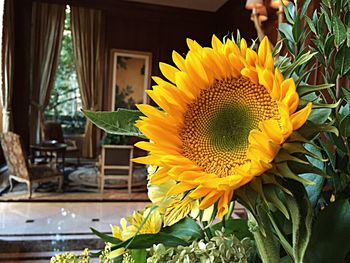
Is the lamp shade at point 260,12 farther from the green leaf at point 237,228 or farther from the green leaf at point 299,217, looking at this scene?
the green leaf at point 299,217

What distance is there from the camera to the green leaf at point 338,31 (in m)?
0.47

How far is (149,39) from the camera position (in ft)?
28.3

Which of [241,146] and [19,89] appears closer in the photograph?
[241,146]

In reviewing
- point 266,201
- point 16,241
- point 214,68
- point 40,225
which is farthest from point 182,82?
point 40,225

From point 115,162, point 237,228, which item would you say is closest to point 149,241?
point 237,228

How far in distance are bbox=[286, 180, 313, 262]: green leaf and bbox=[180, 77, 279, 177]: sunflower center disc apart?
2.6 inches

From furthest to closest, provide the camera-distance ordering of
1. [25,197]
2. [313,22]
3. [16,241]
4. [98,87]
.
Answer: [98,87] → [25,197] → [16,241] → [313,22]

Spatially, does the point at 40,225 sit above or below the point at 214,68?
below

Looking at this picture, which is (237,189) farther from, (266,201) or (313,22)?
(313,22)

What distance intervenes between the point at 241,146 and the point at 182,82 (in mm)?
99

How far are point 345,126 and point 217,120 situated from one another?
0.17m

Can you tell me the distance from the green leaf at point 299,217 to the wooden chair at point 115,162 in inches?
202

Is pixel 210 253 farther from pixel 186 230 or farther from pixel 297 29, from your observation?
pixel 297 29

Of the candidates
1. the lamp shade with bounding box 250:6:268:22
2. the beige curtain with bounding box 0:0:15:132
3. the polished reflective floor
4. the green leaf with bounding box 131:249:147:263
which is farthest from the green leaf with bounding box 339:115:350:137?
the beige curtain with bounding box 0:0:15:132
